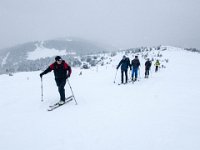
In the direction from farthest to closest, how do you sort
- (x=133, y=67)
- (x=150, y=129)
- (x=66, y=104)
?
(x=133, y=67)
(x=66, y=104)
(x=150, y=129)

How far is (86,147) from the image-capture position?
15.5ft

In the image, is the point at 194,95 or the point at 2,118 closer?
the point at 2,118

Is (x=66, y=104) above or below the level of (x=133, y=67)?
below

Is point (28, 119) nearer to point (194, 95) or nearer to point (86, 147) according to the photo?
point (86, 147)

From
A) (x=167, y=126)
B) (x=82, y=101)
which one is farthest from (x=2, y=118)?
(x=167, y=126)

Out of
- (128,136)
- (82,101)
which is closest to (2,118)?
(82,101)

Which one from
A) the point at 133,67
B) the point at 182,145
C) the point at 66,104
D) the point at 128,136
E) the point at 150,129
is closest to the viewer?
the point at 182,145

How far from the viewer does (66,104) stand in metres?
8.73

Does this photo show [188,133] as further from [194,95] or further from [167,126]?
[194,95]

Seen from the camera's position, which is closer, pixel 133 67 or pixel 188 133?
pixel 188 133

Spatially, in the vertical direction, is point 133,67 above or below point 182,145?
above

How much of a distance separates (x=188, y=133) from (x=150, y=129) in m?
1.06

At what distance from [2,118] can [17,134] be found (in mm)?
1903

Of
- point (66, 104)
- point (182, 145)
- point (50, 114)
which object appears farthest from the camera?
point (66, 104)
